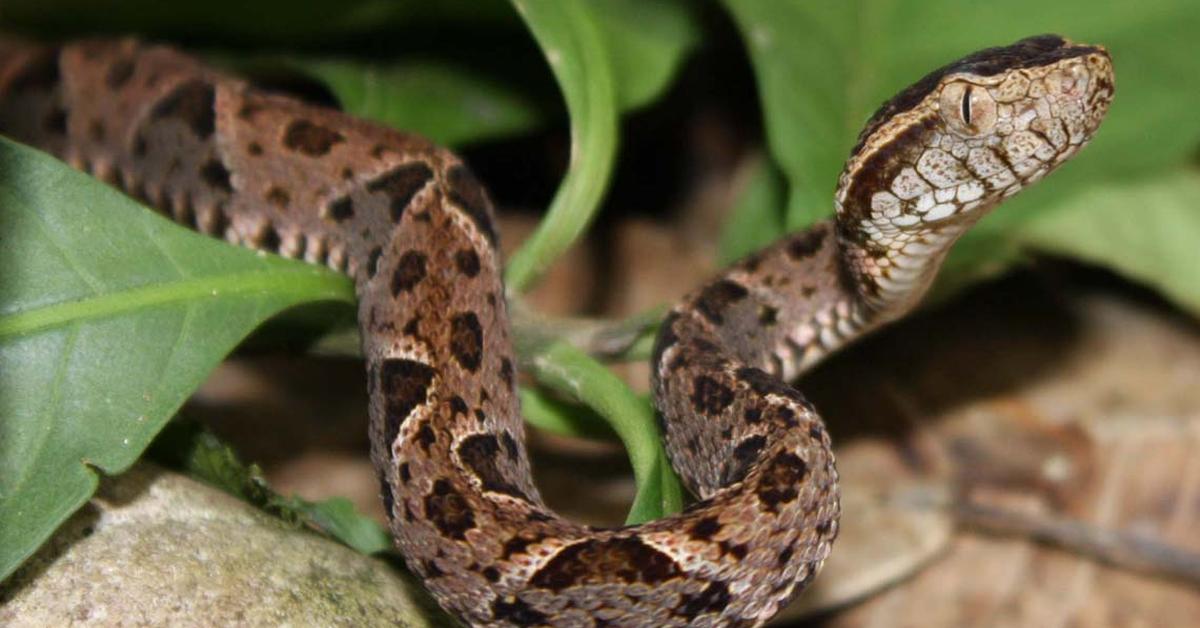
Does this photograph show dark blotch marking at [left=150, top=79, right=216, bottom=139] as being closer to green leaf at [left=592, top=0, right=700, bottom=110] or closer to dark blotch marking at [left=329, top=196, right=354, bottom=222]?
dark blotch marking at [left=329, top=196, right=354, bottom=222]

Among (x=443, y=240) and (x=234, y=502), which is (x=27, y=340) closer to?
(x=234, y=502)

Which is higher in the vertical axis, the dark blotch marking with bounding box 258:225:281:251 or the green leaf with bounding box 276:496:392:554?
the dark blotch marking with bounding box 258:225:281:251

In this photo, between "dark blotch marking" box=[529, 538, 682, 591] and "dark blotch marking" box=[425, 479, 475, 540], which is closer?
"dark blotch marking" box=[529, 538, 682, 591]

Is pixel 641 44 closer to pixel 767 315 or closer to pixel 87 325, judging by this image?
pixel 767 315

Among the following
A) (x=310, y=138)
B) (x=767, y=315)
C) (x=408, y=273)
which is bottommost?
(x=767, y=315)

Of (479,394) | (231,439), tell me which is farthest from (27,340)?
(231,439)

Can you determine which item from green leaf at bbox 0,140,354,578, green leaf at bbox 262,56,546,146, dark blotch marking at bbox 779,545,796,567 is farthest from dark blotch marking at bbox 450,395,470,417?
green leaf at bbox 262,56,546,146

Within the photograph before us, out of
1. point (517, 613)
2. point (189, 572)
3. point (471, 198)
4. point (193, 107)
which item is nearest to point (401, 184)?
point (471, 198)
